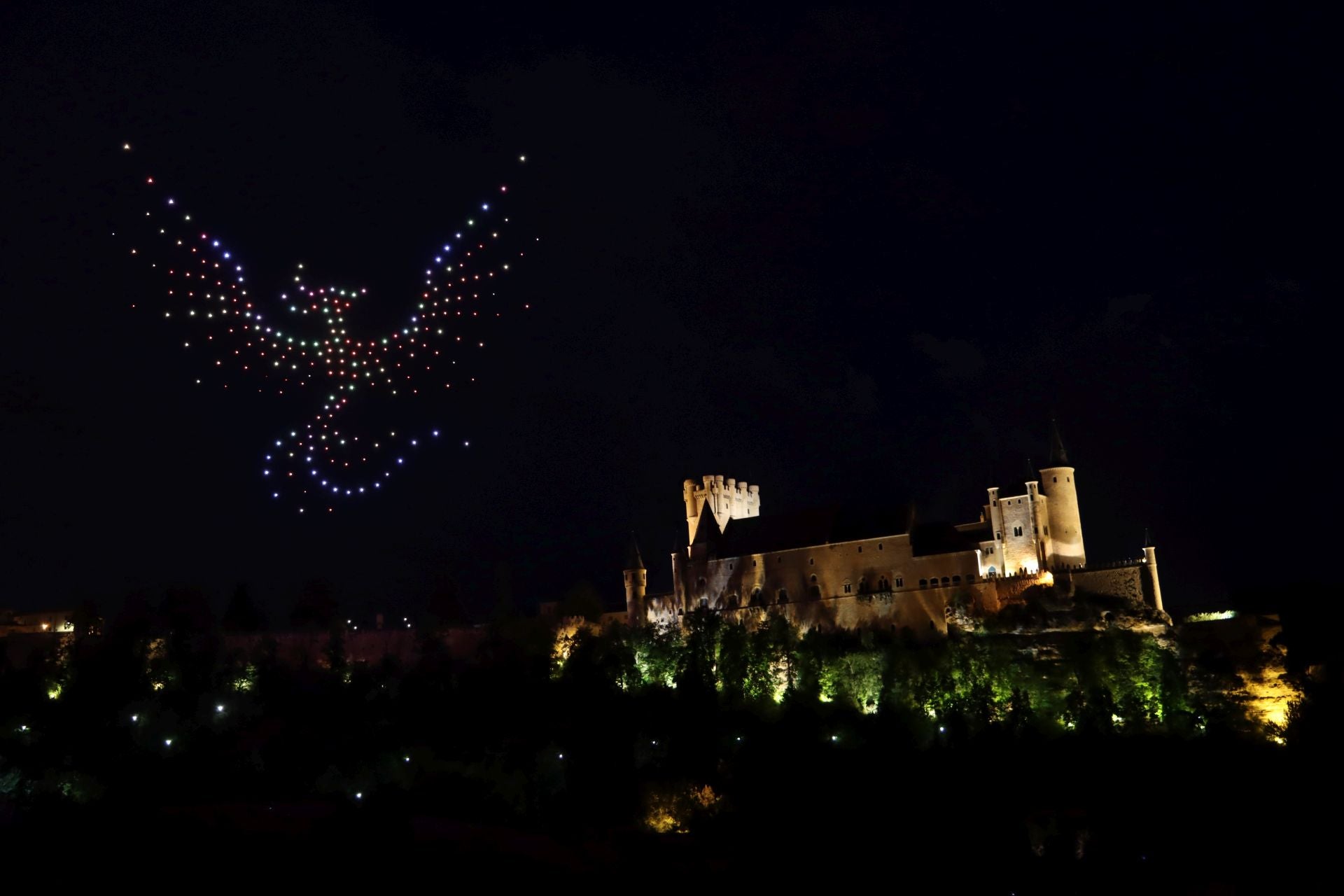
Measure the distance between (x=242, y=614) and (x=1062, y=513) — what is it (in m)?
49.2

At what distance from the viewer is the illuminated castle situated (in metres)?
60.3

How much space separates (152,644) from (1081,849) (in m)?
44.2

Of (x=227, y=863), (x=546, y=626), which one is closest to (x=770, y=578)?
(x=546, y=626)

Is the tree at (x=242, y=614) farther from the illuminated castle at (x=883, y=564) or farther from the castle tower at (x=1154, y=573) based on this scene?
the castle tower at (x=1154, y=573)

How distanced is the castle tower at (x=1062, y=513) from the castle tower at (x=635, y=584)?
24.1 meters

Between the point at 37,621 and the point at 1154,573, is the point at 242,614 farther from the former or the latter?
the point at 1154,573

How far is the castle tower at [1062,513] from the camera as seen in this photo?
60812 mm

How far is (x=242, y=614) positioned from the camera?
7875 centimetres

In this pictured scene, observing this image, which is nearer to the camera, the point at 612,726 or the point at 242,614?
the point at 612,726

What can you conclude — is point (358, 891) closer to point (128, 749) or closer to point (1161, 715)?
point (128, 749)

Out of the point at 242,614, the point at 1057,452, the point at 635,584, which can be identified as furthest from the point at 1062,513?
the point at 242,614

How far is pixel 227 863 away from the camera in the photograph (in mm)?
34125

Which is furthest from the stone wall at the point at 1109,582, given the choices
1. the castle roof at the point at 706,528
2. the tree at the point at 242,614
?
the tree at the point at 242,614

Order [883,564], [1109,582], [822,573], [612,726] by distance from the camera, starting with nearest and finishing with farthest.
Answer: [612,726], [1109,582], [883,564], [822,573]
